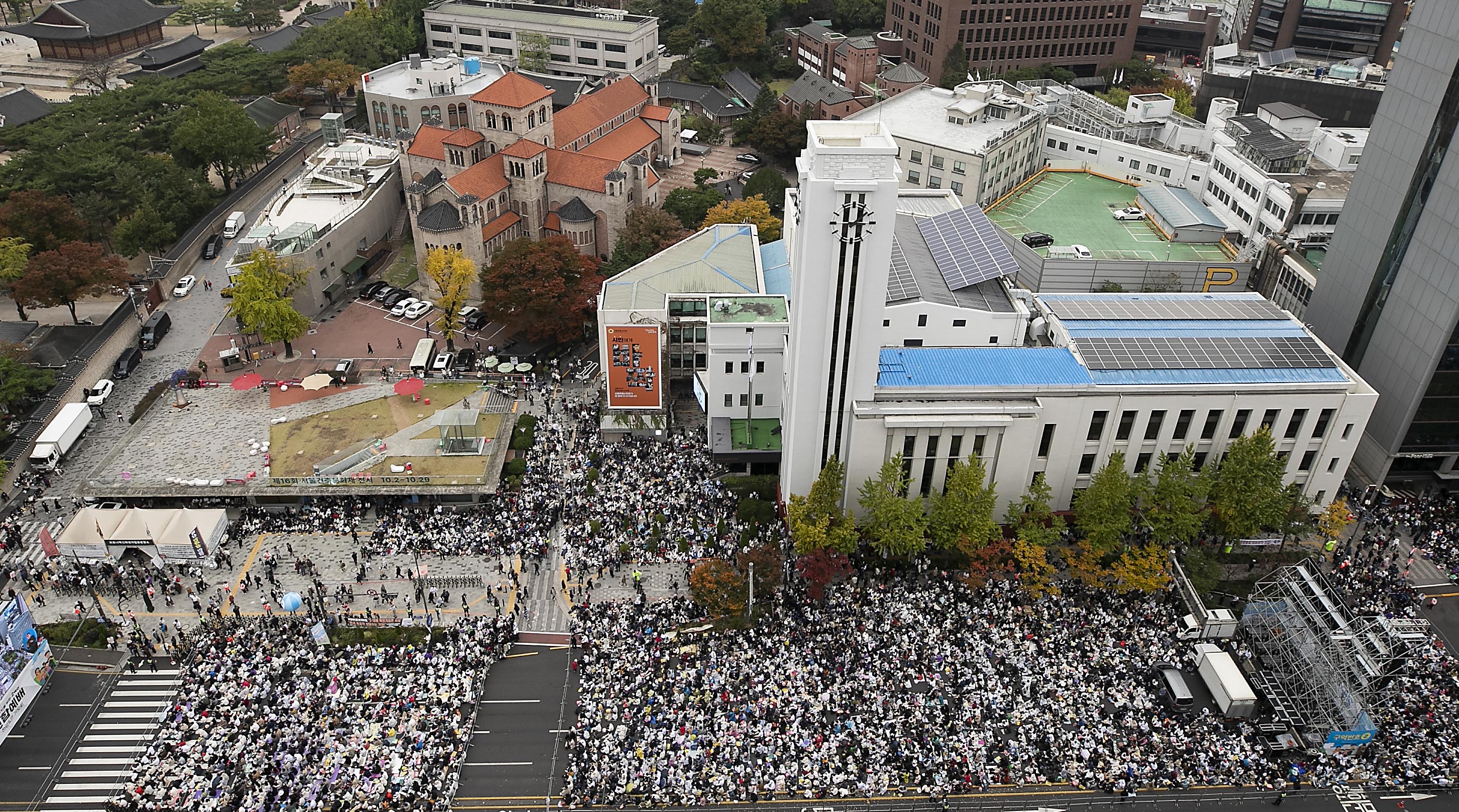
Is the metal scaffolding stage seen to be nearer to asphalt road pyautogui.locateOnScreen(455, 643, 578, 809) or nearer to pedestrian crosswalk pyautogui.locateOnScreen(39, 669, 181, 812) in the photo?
asphalt road pyautogui.locateOnScreen(455, 643, 578, 809)

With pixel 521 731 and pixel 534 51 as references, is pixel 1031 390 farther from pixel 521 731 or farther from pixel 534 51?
pixel 534 51

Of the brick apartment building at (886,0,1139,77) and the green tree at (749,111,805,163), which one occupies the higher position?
the brick apartment building at (886,0,1139,77)

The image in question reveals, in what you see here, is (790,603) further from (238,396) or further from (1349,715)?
(238,396)

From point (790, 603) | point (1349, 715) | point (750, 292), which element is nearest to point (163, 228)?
point (750, 292)

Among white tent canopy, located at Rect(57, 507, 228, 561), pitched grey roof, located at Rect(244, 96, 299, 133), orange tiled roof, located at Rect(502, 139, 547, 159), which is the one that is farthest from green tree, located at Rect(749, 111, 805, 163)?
white tent canopy, located at Rect(57, 507, 228, 561)

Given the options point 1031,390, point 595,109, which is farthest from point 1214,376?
point 595,109

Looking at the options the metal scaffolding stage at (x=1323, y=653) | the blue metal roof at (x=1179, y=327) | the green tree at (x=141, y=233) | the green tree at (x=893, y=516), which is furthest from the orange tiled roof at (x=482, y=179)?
the metal scaffolding stage at (x=1323, y=653)

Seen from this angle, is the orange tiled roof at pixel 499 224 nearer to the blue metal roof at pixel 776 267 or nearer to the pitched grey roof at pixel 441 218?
the pitched grey roof at pixel 441 218
